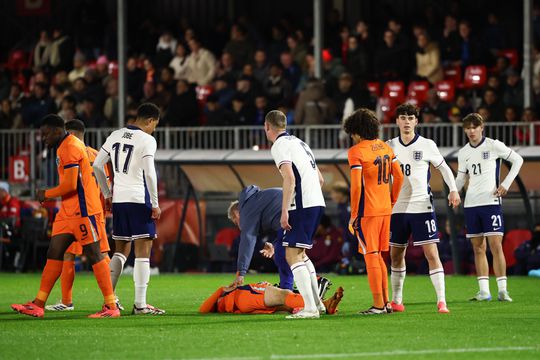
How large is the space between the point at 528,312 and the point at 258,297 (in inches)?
110

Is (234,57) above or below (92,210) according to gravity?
above

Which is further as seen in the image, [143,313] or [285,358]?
[143,313]

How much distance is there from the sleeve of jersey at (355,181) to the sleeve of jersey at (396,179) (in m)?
0.48

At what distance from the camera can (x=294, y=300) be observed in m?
13.2

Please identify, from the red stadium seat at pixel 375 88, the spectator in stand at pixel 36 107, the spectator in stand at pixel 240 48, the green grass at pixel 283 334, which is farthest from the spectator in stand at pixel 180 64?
the green grass at pixel 283 334

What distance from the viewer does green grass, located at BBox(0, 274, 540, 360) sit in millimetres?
9703

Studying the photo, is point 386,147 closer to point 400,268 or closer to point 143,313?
point 400,268

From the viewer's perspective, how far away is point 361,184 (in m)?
12.7

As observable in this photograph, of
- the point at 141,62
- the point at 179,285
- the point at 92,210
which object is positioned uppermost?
the point at 141,62

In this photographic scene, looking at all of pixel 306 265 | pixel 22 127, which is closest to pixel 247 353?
pixel 306 265

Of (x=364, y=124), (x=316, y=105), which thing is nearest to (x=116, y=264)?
(x=364, y=124)

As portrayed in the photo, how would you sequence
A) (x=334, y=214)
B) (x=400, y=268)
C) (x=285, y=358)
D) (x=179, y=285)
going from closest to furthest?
1. (x=285, y=358)
2. (x=400, y=268)
3. (x=179, y=285)
4. (x=334, y=214)

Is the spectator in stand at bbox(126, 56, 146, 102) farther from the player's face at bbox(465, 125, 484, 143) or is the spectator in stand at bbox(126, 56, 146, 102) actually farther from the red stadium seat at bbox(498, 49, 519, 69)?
the player's face at bbox(465, 125, 484, 143)

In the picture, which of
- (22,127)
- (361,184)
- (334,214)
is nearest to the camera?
(361,184)
